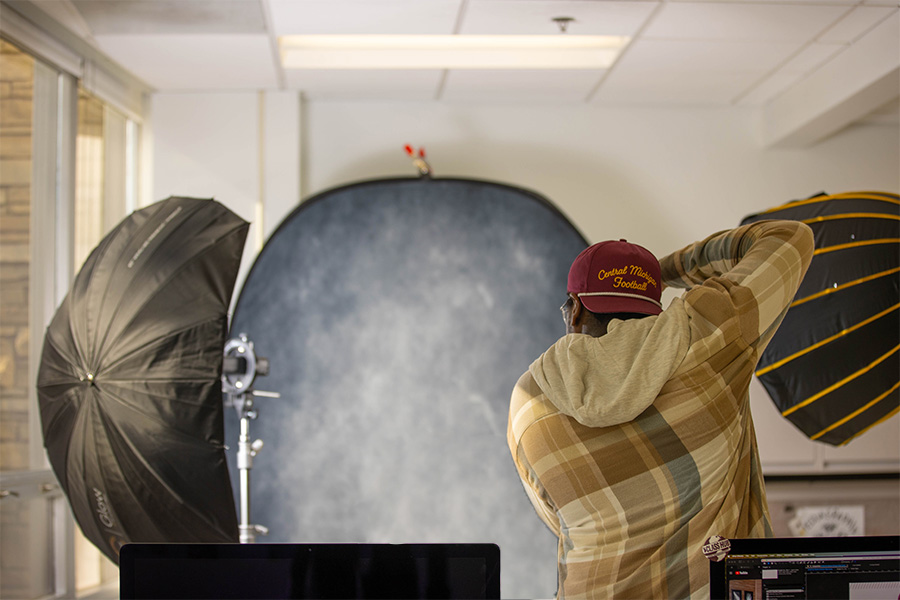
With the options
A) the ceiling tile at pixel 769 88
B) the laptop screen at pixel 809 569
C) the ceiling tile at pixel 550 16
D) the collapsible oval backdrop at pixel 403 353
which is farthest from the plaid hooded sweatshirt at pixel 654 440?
the ceiling tile at pixel 769 88

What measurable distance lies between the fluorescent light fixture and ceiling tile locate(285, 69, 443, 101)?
6 cm

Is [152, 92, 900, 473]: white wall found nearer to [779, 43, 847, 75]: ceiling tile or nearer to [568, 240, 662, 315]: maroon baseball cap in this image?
[779, 43, 847, 75]: ceiling tile

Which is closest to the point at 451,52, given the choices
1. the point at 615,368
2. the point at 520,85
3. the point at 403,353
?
the point at 520,85

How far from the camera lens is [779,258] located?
1274 mm

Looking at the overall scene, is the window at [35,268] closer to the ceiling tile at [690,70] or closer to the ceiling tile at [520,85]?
the ceiling tile at [520,85]

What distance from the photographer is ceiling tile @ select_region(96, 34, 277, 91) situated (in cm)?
266

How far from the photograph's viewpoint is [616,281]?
4.35 ft

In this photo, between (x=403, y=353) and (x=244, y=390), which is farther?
(x=403, y=353)

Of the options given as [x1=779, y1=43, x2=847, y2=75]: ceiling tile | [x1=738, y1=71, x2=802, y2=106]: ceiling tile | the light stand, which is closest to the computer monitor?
the light stand

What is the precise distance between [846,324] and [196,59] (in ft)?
7.83

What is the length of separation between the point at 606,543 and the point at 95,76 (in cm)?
258

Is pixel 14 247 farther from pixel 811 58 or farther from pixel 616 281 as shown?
pixel 811 58

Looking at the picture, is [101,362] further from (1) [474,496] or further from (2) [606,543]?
(1) [474,496]

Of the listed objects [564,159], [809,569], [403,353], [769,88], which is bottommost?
[809,569]
